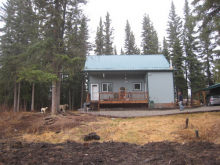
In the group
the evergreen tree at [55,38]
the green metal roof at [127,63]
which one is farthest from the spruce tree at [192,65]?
the evergreen tree at [55,38]

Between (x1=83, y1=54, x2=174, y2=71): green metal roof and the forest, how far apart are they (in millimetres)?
2973

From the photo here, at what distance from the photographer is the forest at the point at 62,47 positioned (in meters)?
10.7

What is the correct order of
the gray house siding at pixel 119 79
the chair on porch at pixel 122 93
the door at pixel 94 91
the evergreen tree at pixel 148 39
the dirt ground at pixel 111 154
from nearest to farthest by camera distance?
the dirt ground at pixel 111 154
the chair on porch at pixel 122 93
the door at pixel 94 91
the gray house siding at pixel 119 79
the evergreen tree at pixel 148 39

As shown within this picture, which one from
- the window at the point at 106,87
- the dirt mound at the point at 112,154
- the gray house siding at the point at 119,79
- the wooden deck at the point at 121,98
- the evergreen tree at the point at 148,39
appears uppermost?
the evergreen tree at the point at 148,39

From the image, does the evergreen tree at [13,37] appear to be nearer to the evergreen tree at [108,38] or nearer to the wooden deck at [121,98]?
the wooden deck at [121,98]

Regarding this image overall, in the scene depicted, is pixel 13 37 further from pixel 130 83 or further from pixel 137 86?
pixel 137 86

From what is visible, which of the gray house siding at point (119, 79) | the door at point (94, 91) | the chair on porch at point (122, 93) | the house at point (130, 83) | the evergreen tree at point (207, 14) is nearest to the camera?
the evergreen tree at point (207, 14)

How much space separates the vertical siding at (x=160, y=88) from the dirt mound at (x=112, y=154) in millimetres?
12480

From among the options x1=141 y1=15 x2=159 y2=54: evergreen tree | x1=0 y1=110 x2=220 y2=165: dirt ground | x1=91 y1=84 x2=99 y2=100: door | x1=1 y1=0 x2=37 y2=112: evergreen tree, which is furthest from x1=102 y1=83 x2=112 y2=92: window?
x1=141 y1=15 x2=159 y2=54: evergreen tree

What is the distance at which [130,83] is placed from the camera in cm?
1867

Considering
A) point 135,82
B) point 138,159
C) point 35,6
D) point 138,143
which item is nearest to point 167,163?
point 138,159

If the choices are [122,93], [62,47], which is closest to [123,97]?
[122,93]

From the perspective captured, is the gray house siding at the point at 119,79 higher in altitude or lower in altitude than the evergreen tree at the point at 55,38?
lower

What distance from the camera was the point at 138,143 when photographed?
554cm
